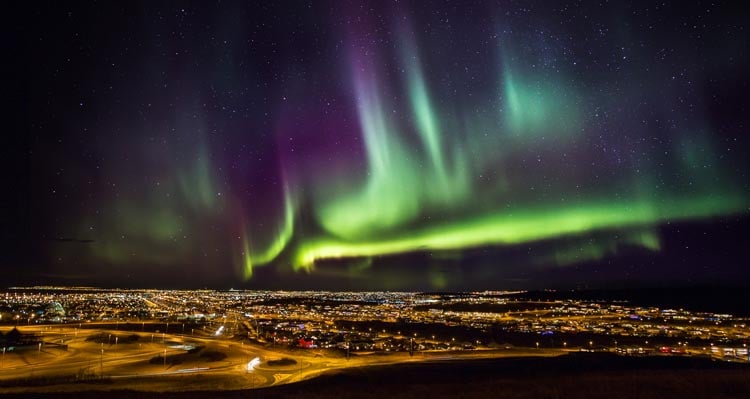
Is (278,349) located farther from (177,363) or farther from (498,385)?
(498,385)

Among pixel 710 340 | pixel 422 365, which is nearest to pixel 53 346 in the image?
pixel 422 365

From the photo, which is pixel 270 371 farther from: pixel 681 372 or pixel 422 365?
pixel 681 372

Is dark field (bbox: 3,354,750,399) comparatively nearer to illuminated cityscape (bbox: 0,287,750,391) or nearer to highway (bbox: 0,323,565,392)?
highway (bbox: 0,323,565,392)

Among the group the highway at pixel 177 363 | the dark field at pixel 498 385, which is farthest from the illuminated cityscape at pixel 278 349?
the dark field at pixel 498 385

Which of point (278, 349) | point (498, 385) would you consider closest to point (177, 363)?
point (278, 349)

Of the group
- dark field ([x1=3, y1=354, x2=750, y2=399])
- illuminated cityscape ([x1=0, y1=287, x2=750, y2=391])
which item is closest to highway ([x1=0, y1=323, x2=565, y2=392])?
illuminated cityscape ([x1=0, y1=287, x2=750, y2=391])

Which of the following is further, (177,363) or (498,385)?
(177,363)

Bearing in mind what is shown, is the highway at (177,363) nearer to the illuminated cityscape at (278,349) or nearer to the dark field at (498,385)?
the illuminated cityscape at (278,349)

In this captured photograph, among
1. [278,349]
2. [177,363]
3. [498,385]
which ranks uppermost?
[177,363]
